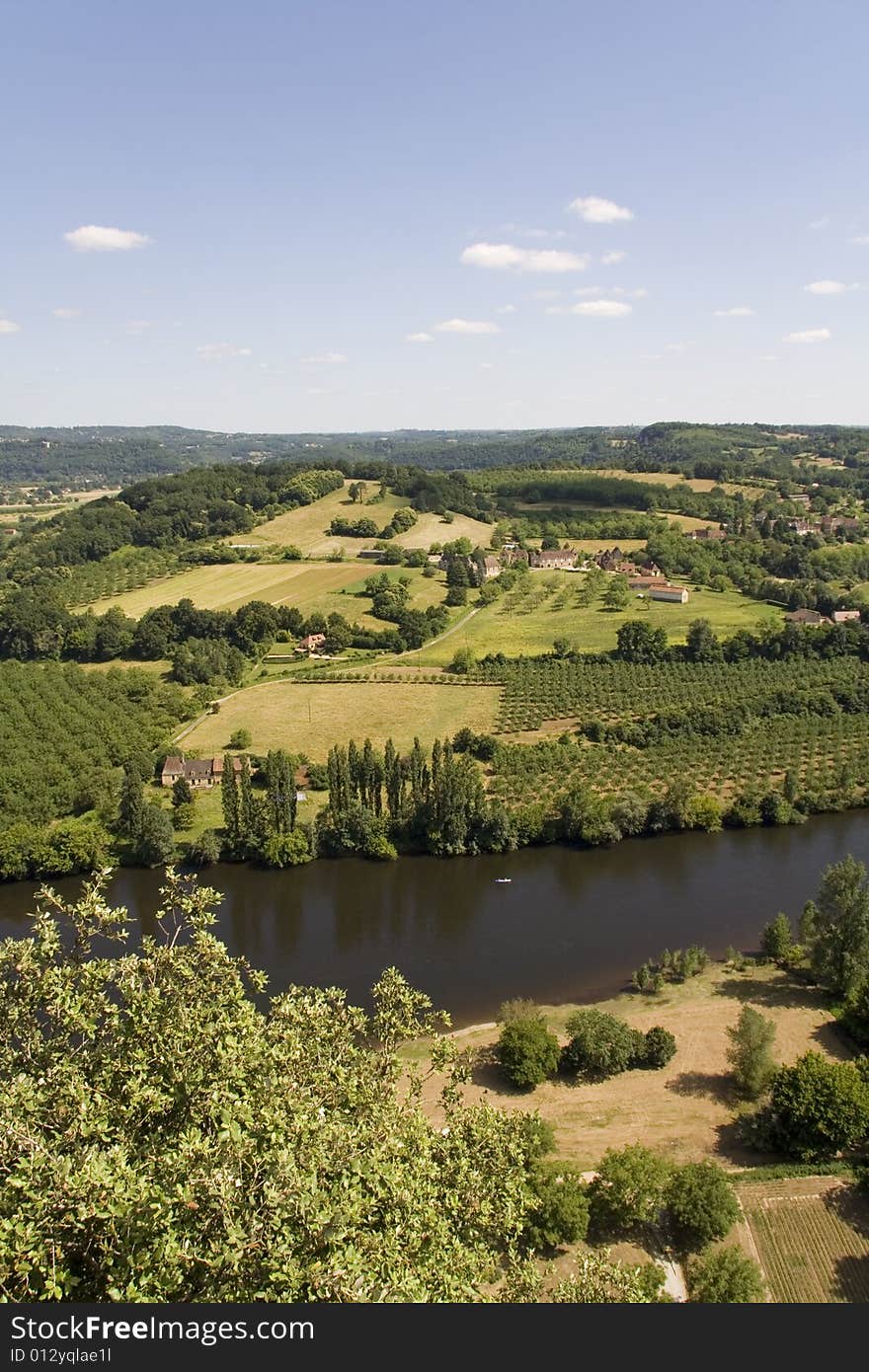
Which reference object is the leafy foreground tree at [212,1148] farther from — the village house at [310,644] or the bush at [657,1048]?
the village house at [310,644]

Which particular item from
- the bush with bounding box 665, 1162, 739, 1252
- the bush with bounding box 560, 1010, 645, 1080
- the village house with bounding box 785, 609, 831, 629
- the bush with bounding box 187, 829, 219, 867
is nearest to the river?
the bush with bounding box 187, 829, 219, 867

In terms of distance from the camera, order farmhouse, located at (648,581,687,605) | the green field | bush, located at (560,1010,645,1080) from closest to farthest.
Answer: bush, located at (560,1010,645,1080) < the green field < farmhouse, located at (648,581,687,605)

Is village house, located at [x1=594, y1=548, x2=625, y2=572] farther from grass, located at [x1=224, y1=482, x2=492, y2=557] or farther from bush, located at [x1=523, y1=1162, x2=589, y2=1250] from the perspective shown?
bush, located at [x1=523, y1=1162, x2=589, y2=1250]

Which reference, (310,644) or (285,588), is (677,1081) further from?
(285,588)

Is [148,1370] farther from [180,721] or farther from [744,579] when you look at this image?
Result: [744,579]

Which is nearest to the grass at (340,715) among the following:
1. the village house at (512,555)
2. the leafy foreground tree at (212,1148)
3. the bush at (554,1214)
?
the bush at (554,1214)

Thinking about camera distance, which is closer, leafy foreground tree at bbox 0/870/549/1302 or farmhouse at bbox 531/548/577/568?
leafy foreground tree at bbox 0/870/549/1302
